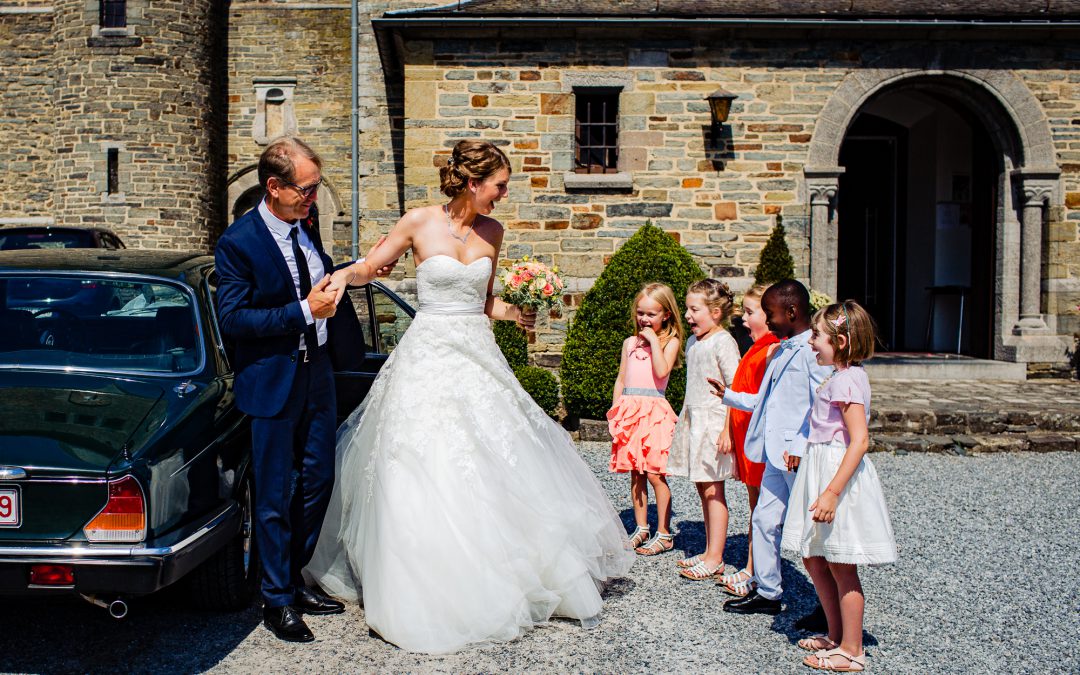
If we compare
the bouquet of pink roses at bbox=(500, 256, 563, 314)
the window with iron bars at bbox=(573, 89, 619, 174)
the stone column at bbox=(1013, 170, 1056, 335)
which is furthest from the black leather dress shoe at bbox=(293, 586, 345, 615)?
the stone column at bbox=(1013, 170, 1056, 335)

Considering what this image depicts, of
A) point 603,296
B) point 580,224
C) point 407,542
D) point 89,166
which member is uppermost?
point 89,166

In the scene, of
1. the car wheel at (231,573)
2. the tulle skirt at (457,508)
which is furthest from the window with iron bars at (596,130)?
the car wheel at (231,573)

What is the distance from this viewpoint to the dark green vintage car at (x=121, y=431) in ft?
9.99

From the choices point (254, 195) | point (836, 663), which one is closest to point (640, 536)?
point (836, 663)

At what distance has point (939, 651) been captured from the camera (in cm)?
370

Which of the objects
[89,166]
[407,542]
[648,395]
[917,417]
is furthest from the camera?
[89,166]

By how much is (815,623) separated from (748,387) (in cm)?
111

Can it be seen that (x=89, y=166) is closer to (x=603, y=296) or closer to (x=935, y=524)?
(x=603, y=296)

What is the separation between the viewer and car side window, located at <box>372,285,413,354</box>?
568 cm

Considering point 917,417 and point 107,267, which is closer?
point 107,267

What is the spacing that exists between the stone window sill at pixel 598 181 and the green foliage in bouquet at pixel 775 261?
1.87 m

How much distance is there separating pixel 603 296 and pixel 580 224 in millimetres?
Result: 2066

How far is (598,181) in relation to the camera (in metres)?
11.0

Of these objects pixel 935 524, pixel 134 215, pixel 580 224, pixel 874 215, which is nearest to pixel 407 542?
pixel 935 524
